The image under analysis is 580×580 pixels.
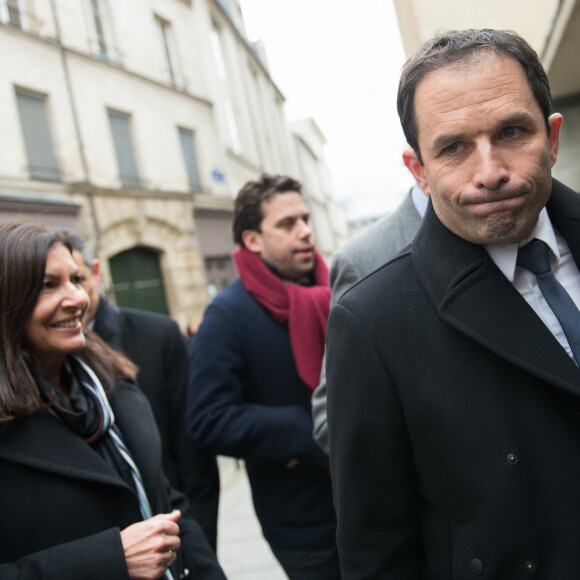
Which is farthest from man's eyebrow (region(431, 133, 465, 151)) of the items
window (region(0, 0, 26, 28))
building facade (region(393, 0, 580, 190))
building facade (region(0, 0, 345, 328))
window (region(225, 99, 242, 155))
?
window (region(225, 99, 242, 155))

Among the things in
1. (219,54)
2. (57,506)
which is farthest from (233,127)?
(57,506)

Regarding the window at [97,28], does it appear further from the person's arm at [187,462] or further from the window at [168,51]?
the person's arm at [187,462]

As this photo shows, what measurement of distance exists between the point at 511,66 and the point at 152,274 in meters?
12.4

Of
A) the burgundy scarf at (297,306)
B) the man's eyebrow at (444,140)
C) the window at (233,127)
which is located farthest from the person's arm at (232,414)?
the window at (233,127)

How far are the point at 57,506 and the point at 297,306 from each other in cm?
119

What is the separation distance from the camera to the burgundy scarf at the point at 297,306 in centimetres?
227

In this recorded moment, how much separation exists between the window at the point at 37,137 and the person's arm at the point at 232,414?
A: 9313mm

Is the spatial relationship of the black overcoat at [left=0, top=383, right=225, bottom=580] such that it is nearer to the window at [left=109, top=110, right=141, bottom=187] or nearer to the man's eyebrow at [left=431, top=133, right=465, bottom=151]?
the man's eyebrow at [left=431, top=133, right=465, bottom=151]

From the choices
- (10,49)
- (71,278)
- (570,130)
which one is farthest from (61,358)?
(10,49)

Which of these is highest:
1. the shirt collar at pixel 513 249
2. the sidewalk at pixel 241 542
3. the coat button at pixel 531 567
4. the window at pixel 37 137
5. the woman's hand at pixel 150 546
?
the window at pixel 37 137

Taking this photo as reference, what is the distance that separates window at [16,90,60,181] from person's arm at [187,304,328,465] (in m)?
9.31

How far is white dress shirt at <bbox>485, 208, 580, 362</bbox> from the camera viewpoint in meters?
1.30

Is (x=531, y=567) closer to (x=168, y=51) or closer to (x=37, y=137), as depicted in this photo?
(x=37, y=137)

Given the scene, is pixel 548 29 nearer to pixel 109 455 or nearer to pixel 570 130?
pixel 570 130
